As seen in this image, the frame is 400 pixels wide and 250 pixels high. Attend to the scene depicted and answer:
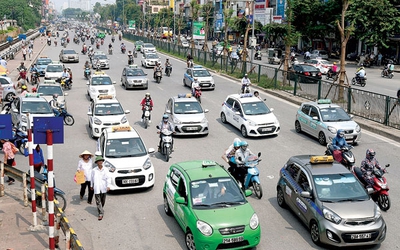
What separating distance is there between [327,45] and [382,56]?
19.2m

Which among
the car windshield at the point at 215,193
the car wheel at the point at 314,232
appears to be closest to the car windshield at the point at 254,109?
the car windshield at the point at 215,193

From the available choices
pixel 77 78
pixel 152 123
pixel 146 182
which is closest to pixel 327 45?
pixel 77 78

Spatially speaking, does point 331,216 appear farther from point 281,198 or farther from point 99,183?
point 99,183

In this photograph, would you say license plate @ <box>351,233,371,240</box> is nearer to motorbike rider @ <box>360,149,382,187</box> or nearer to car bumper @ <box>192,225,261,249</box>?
car bumper @ <box>192,225,261,249</box>

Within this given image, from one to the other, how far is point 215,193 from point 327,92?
18059mm

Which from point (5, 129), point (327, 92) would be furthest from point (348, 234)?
point (327, 92)

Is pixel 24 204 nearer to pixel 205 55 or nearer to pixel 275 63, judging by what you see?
pixel 205 55

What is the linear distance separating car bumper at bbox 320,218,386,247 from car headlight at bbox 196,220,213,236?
252cm

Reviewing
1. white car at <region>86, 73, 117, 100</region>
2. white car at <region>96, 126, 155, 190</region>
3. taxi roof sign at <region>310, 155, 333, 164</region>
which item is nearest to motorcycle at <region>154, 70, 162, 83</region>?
white car at <region>86, 73, 117, 100</region>

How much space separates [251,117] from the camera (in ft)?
68.9

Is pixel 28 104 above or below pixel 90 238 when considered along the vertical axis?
above

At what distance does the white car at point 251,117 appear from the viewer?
20.7m

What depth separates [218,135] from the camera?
71.4 ft

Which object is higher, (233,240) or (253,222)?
(253,222)
